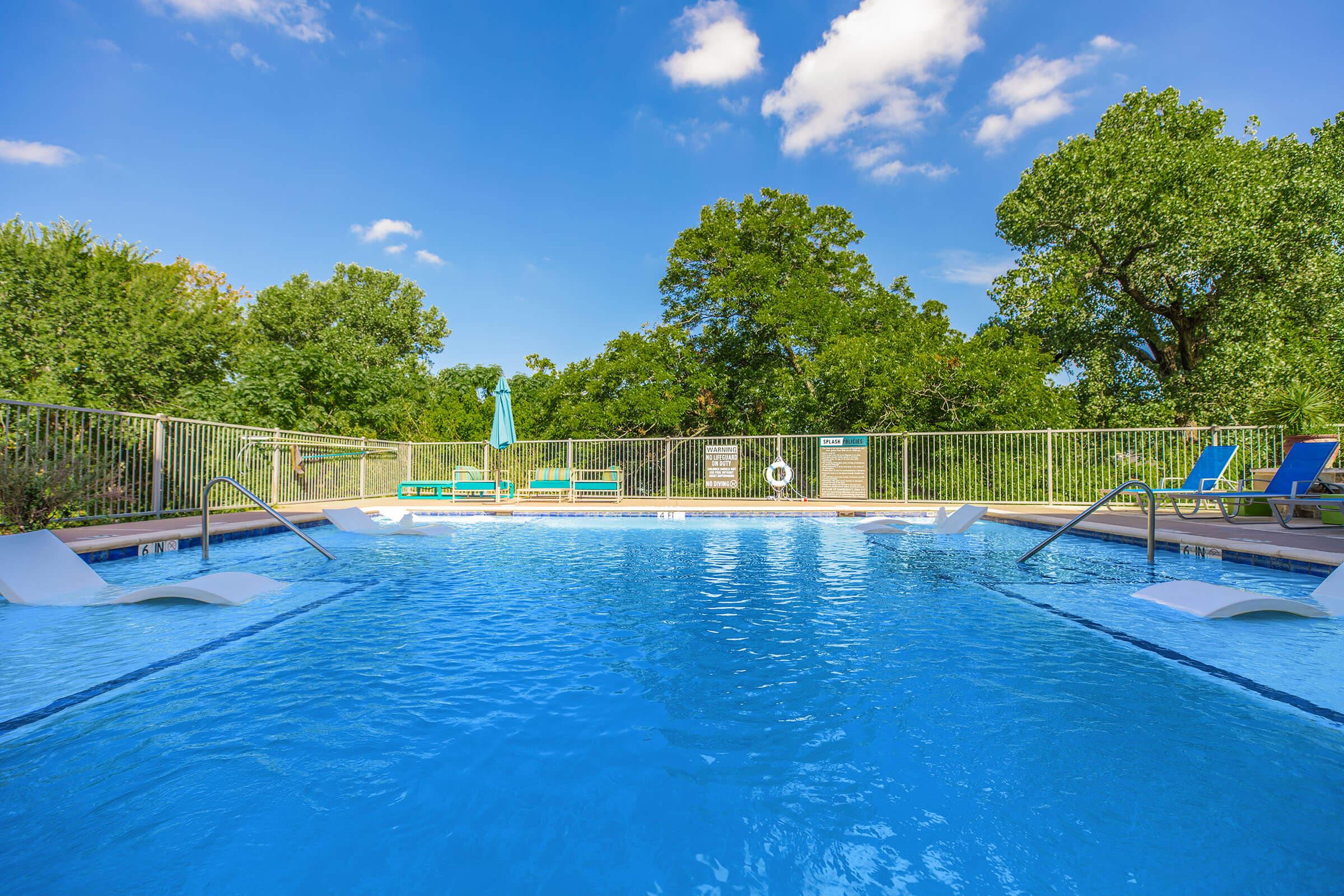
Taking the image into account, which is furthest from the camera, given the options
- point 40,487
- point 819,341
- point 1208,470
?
point 819,341

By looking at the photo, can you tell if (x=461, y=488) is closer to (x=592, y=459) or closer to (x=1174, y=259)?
(x=592, y=459)

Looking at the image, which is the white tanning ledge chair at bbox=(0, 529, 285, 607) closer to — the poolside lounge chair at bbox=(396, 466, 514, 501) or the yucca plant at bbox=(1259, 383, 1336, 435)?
the poolside lounge chair at bbox=(396, 466, 514, 501)

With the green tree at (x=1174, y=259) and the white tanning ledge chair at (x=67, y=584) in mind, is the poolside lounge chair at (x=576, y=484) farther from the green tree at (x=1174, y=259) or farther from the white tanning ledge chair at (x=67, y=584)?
the green tree at (x=1174, y=259)

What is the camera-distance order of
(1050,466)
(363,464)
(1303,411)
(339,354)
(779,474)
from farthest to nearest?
(339,354), (363,464), (779,474), (1050,466), (1303,411)

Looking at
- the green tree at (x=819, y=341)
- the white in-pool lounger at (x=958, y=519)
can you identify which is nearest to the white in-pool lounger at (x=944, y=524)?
the white in-pool lounger at (x=958, y=519)

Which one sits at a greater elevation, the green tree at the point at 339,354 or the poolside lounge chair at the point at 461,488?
the green tree at the point at 339,354

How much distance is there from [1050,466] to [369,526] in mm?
12782

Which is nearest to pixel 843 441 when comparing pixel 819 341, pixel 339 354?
pixel 819 341

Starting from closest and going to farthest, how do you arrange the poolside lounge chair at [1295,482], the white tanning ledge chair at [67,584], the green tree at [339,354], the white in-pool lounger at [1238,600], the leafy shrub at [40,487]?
the white in-pool lounger at [1238,600] → the white tanning ledge chair at [67,584] → the leafy shrub at [40,487] → the poolside lounge chair at [1295,482] → the green tree at [339,354]

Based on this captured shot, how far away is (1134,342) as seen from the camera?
18.2 meters

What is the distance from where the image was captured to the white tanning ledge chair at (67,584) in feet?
13.6

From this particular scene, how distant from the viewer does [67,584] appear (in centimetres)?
446

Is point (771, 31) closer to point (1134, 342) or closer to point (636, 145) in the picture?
point (636, 145)

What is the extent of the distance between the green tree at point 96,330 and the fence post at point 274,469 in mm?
5621
